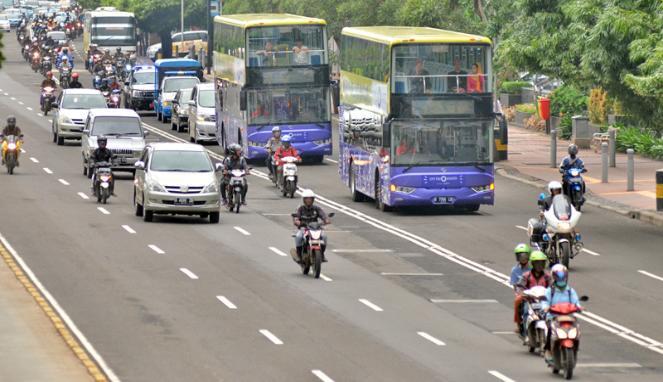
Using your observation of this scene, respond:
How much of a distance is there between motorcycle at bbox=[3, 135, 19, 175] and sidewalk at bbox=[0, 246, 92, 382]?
20.3m

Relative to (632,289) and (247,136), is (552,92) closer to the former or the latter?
(247,136)

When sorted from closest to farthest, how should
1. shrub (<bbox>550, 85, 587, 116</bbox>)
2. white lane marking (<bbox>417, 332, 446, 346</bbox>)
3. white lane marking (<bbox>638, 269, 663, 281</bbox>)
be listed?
white lane marking (<bbox>417, 332, 446, 346</bbox>)
white lane marking (<bbox>638, 269, 663, 281</bbox>)
shrub (<bbox>550, 85, 587, 116</bbox>)

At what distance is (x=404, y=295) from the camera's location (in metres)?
28.5

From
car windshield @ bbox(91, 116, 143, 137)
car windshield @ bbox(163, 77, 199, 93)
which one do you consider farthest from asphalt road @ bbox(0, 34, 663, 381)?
car windshield @ bbox(163, 77, 199, 93)

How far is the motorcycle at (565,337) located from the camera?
21.2 meters

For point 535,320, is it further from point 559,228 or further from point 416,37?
point 416,37

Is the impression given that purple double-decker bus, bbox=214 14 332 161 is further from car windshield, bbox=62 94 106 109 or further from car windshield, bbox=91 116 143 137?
car windshield, bbox=62 94 106 109

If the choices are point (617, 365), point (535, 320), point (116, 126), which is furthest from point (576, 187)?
point (617, 365)

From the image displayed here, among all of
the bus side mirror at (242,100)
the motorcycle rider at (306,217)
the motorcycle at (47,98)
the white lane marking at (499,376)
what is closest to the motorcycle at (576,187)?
the motorcycle rider at (306,217)

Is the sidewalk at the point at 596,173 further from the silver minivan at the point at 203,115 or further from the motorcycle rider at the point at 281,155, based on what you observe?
the silver minivan at the point at 203,115

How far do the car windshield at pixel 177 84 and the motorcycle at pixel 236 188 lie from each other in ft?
96.5

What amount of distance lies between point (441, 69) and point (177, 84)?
32.6 metres

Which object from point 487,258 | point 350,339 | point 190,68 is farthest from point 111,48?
point 350,339

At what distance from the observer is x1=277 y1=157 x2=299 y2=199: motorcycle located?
4303 centimetres
